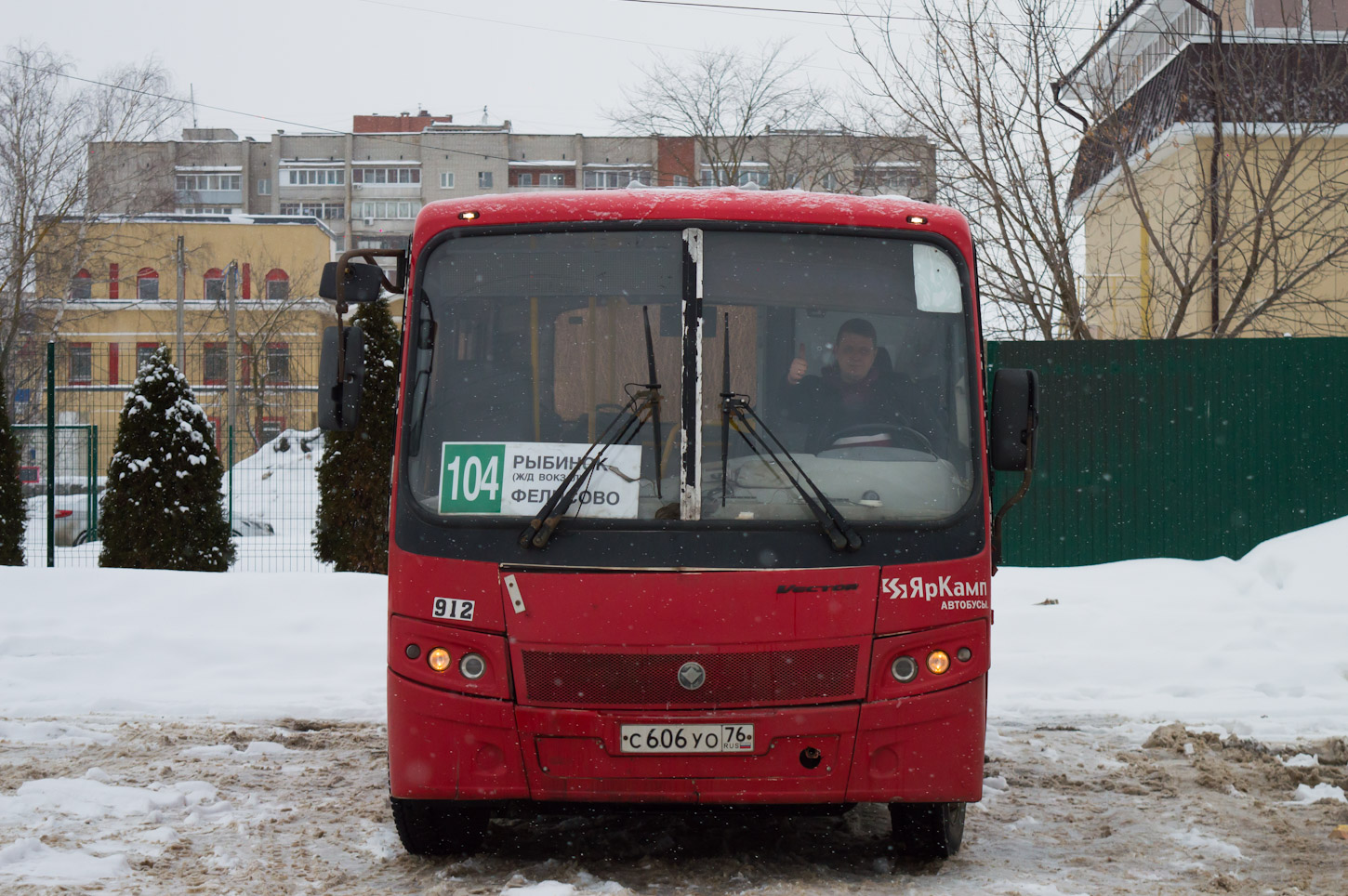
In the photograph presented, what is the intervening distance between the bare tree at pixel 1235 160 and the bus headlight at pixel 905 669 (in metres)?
11.5

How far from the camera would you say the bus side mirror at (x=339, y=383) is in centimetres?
525

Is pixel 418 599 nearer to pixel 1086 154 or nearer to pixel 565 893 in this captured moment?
pixel 565 893

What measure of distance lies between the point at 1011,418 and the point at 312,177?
83473 mm

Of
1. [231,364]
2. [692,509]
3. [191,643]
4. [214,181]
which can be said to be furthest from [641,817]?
[214,181]

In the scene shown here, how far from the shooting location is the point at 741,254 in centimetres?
495

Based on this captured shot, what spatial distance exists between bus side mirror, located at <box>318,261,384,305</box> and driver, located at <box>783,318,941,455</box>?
170 centimetres

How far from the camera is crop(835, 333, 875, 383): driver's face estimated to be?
4961mm

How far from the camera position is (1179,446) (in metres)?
13.5

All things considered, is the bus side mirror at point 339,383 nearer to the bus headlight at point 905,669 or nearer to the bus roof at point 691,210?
the bus roof at point 691,210

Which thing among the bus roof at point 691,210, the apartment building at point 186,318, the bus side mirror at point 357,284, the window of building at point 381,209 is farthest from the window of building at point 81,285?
the bus roof at point 691,210

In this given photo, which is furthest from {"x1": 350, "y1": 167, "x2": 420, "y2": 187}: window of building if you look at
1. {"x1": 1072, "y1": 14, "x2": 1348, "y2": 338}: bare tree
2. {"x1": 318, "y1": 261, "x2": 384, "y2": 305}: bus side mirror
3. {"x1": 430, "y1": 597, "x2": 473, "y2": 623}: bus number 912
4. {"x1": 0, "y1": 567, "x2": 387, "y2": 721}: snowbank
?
{"x1": 430, "y1": 597, "x2": 473, "y2": 623}: bus number 912

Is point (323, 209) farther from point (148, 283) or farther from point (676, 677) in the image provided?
point (676, 677)

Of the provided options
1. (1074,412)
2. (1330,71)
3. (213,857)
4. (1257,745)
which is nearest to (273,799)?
(213,857)

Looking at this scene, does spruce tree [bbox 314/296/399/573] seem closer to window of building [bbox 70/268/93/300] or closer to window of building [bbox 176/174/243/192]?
window of building [bbox 70/268/93/300]
